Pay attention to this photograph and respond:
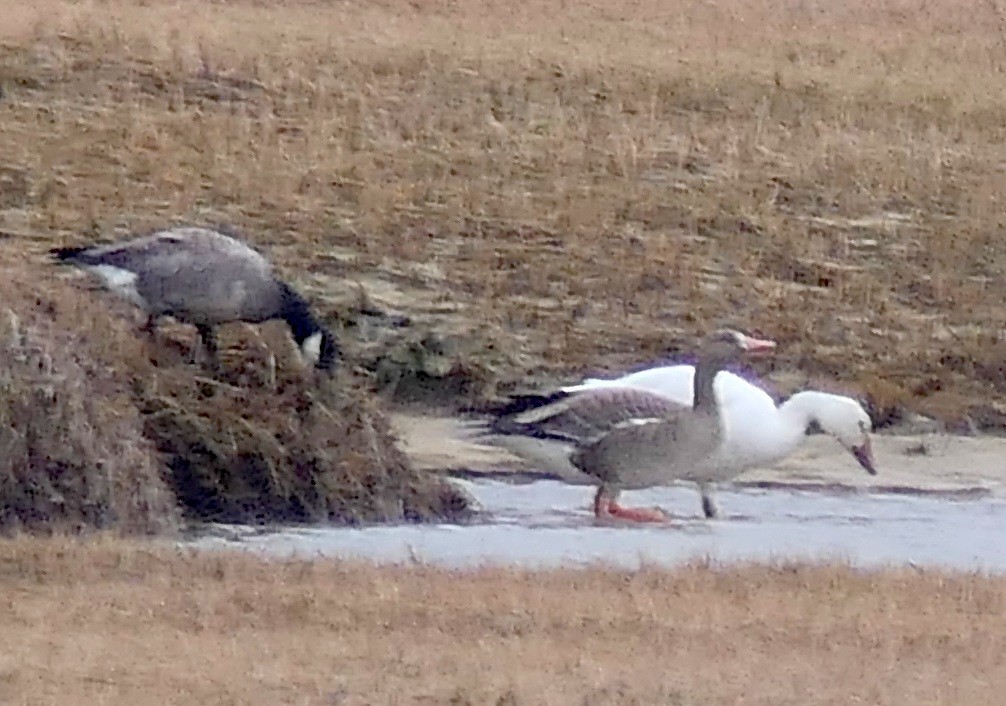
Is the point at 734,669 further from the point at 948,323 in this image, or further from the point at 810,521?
the point at 948,323

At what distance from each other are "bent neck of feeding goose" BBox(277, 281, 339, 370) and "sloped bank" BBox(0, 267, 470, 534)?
17cm

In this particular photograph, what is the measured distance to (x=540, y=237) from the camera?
1555 cm

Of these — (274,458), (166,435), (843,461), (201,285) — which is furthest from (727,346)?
(201,285)

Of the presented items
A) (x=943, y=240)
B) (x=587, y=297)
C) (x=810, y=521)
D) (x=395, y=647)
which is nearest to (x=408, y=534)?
(x=810, y=521)

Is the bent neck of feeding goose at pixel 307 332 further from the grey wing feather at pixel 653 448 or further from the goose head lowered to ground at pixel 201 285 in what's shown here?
the grey wing feather at pixel 653 448

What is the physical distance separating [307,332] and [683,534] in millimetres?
2379

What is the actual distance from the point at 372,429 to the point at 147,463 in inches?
49.2

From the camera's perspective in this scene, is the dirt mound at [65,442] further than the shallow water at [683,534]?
Yes

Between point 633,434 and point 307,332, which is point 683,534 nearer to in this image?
point 633,434

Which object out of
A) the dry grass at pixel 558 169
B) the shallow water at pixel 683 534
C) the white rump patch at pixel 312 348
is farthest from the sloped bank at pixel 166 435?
the dry grass at pixel 558 169

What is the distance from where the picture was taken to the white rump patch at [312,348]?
37.3ft

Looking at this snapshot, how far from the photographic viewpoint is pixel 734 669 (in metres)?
7.21

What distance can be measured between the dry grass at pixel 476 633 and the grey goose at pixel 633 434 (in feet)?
5.29

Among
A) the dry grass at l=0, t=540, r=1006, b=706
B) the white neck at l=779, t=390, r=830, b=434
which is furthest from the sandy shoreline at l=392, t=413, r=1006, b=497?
the dry grass at l=0, t=540, r=1006, b=706
